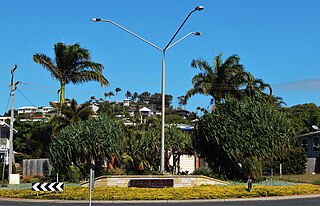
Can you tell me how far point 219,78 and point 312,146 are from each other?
56.2 ft

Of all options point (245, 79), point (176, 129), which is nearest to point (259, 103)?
point (176, 129)

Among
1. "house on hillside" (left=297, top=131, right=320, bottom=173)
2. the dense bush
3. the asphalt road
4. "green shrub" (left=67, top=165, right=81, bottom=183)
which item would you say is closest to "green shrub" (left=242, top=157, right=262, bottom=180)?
the dense bush

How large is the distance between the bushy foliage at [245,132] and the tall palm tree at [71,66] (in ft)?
60.9

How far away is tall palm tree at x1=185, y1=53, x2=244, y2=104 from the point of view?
46.7 meters

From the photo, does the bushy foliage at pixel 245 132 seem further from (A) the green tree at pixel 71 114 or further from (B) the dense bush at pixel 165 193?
(A) the green tree at pixel 71 114

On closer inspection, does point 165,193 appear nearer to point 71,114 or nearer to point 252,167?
point 252,167

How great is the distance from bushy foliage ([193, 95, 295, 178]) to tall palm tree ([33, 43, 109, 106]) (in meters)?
18.6

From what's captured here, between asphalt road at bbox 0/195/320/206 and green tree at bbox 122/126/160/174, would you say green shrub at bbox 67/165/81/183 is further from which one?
asphalt road at bbox 0/195/320/206

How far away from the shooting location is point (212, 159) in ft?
105

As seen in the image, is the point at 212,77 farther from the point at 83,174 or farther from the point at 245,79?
the point at 83,174

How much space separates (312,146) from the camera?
2239 inches

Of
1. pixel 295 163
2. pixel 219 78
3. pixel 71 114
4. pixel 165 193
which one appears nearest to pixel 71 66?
pixel 71 114

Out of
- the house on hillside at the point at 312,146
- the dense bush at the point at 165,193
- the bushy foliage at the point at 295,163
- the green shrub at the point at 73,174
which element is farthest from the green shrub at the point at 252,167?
the house on hillside at the point at 312,146

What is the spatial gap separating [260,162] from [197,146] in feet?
14.7
